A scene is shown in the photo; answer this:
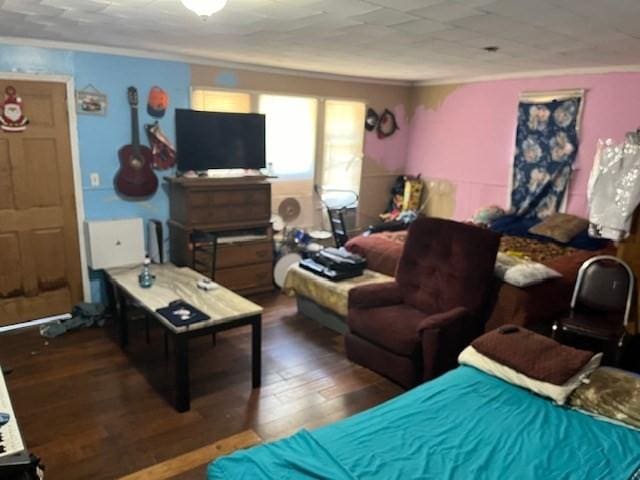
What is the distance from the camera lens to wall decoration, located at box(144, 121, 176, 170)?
14.2ft

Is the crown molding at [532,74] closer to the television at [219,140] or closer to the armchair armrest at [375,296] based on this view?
the television at [219,140]

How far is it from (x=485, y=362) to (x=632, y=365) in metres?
1.54

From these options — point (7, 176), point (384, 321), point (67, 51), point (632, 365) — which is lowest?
point (632, 365)

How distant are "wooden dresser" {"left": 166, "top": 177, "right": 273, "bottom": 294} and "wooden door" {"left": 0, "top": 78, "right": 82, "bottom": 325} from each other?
86cm

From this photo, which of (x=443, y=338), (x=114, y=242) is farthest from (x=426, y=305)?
(x=114, y=242)

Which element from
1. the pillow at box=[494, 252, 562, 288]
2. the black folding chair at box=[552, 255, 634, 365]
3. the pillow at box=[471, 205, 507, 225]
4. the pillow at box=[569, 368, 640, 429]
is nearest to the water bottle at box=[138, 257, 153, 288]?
the pillow at box=[494, 252, 562, 288]

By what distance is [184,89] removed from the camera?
4484 millimetres

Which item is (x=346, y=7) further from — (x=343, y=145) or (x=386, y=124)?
(x=386, y=124)

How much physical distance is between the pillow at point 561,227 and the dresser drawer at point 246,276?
2672 mm

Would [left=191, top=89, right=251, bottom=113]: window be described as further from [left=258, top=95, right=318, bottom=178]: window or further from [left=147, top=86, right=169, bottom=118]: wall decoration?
[left=147, top=86, right=169, bottom=118]: wall decoration

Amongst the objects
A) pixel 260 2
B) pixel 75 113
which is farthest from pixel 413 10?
pixel 75 113

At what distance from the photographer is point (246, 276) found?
4.75 metres

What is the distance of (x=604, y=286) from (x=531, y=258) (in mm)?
757

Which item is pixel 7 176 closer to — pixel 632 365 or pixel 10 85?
pixel 10 85
